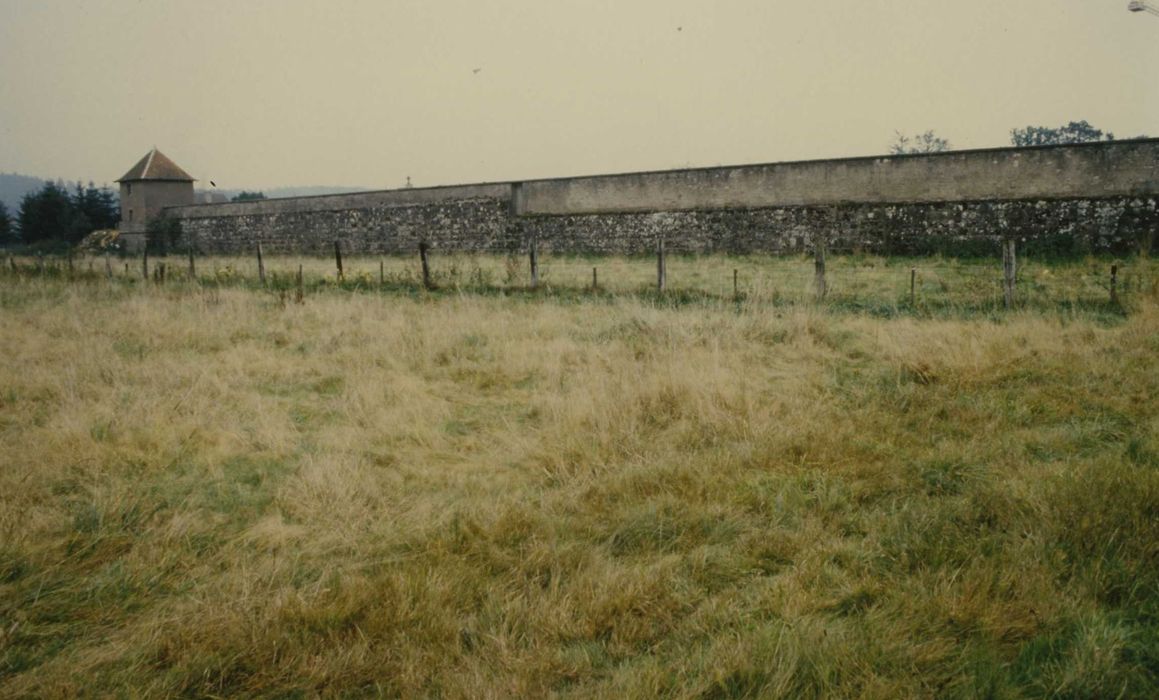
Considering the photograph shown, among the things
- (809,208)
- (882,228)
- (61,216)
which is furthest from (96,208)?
(882,228)

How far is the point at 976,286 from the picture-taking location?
459 inches

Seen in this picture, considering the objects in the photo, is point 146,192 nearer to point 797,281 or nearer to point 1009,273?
point 797,281

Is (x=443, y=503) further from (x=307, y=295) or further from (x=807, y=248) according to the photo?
(x=807, y=248)

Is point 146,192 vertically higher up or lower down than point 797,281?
higher up

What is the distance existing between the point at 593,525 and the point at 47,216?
5451cm

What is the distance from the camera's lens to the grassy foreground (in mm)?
2418

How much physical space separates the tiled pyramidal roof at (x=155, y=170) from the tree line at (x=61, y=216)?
669 centimetres

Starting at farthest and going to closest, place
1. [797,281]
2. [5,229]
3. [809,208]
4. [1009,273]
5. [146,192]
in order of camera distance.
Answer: [5,229]
[146,192]
[809,208]
[797,281]
[1009,273]

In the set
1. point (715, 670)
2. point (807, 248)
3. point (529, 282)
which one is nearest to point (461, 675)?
point (715, 670)

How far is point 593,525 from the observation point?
139 inches

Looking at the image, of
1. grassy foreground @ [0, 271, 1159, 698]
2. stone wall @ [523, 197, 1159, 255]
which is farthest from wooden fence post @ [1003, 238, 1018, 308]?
stone wall @ [523, 197, 1159, 255]

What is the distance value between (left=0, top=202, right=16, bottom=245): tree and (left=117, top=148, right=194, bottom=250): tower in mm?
14398

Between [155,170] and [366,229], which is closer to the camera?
[366,229]

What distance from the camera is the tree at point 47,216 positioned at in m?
44.0
